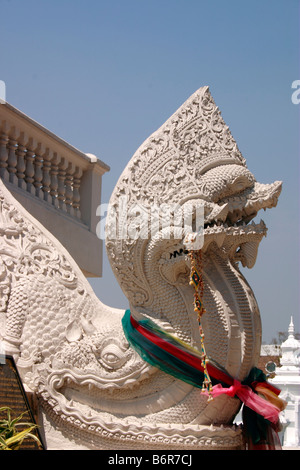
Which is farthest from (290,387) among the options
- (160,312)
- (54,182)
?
(54,182)

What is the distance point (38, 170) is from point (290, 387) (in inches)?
117

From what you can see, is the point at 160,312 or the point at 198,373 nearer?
the point at 198,373

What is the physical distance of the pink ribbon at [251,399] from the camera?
3.72 metres

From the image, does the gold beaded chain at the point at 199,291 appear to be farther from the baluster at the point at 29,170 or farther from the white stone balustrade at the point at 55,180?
the baluster at the point at 29,170

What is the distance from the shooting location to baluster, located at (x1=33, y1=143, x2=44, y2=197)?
227 inches

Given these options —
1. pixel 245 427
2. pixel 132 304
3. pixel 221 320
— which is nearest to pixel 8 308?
pixel 132 304

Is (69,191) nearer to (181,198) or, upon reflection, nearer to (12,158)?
(12,158)

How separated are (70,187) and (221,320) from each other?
9.47ft

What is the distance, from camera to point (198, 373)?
3.83m

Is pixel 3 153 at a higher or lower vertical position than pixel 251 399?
higher

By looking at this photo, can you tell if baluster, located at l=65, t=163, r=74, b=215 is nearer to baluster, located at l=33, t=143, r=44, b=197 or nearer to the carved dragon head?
baluster, located at l=33, t=143, r=44, b=197

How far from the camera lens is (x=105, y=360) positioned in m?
4.02

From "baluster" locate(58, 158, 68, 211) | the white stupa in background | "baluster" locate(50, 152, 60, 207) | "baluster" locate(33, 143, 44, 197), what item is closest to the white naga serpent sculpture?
"baluster" locate(33, 143, 44, 197)

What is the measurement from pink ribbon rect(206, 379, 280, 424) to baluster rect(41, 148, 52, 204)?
108 inches
